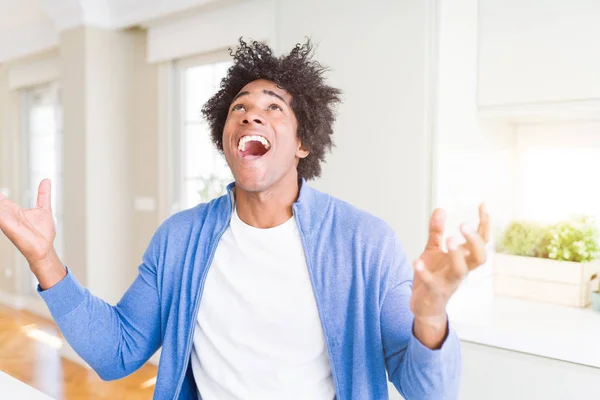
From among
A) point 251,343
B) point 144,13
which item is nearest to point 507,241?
point 251,343

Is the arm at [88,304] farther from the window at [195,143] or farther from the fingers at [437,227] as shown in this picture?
the window at [195,143]

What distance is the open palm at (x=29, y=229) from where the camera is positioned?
1104mm

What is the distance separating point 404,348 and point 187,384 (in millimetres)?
488

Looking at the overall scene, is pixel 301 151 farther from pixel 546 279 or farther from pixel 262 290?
pixel 546 279

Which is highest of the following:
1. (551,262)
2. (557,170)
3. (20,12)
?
(20,12)

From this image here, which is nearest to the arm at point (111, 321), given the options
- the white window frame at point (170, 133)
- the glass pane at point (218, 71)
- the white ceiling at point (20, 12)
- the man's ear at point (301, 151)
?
the man's ear at point (301, 151)

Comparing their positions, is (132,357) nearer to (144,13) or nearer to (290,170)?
(290,170)

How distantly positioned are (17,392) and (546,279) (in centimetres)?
184

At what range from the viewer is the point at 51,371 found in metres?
3.76

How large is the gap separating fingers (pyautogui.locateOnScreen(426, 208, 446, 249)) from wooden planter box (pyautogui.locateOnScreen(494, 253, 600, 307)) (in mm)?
1475

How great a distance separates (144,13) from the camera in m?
3.55

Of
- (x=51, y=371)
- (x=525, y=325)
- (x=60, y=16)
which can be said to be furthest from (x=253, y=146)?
(x=60, y=16)

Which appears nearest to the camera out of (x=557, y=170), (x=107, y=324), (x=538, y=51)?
(x=107, y=324)

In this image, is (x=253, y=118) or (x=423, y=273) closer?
(x=423, y=273)
